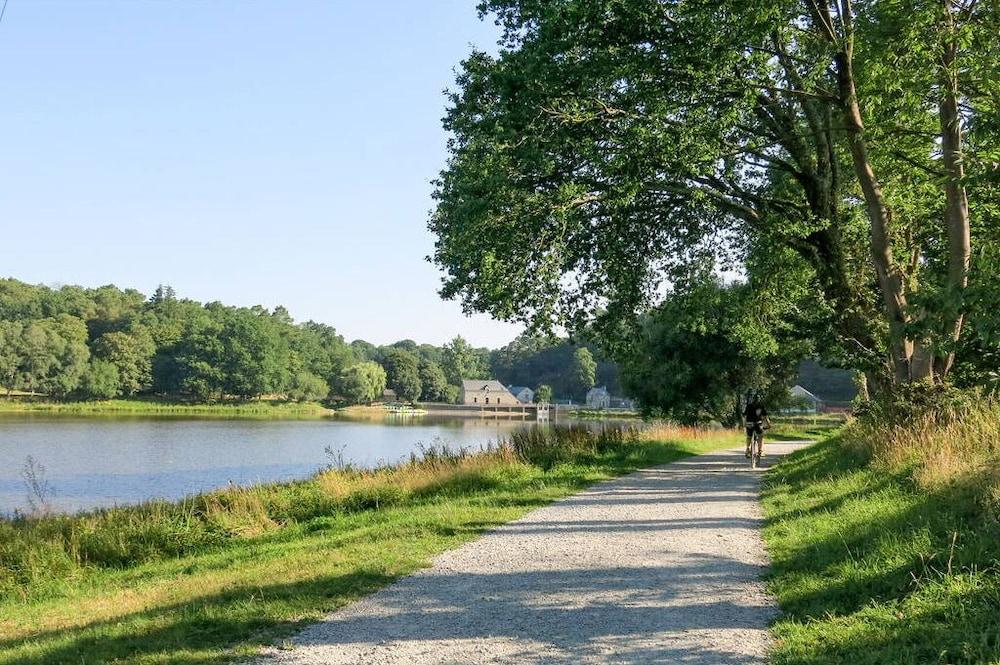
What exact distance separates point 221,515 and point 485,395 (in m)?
123

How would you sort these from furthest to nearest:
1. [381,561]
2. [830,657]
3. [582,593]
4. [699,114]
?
[699,114] → [381,561] → [582,593] → [830,657]

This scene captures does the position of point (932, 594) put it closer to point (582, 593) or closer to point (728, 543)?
point (582, 593)

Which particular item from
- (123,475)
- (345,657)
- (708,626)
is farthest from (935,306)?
(123,475)

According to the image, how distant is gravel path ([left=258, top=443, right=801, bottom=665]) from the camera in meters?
4.77

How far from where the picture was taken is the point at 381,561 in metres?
7.42

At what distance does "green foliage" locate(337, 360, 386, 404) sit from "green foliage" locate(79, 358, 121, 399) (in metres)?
35.4

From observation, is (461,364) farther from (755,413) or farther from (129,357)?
(755,413)

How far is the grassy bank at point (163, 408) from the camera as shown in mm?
76438

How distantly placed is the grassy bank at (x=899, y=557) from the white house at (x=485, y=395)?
12383cm

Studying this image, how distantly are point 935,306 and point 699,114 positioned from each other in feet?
17.0

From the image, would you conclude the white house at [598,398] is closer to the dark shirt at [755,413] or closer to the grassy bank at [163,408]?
the grassy bank at [163,408]

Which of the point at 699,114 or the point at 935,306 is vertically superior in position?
the point at 699,114

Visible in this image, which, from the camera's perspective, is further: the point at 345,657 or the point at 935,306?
the point at 935,306

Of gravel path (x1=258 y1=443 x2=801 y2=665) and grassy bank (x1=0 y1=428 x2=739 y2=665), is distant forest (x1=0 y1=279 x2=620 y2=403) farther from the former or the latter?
gravel path (x1=258 y1=443 x2=801 y2=665)
